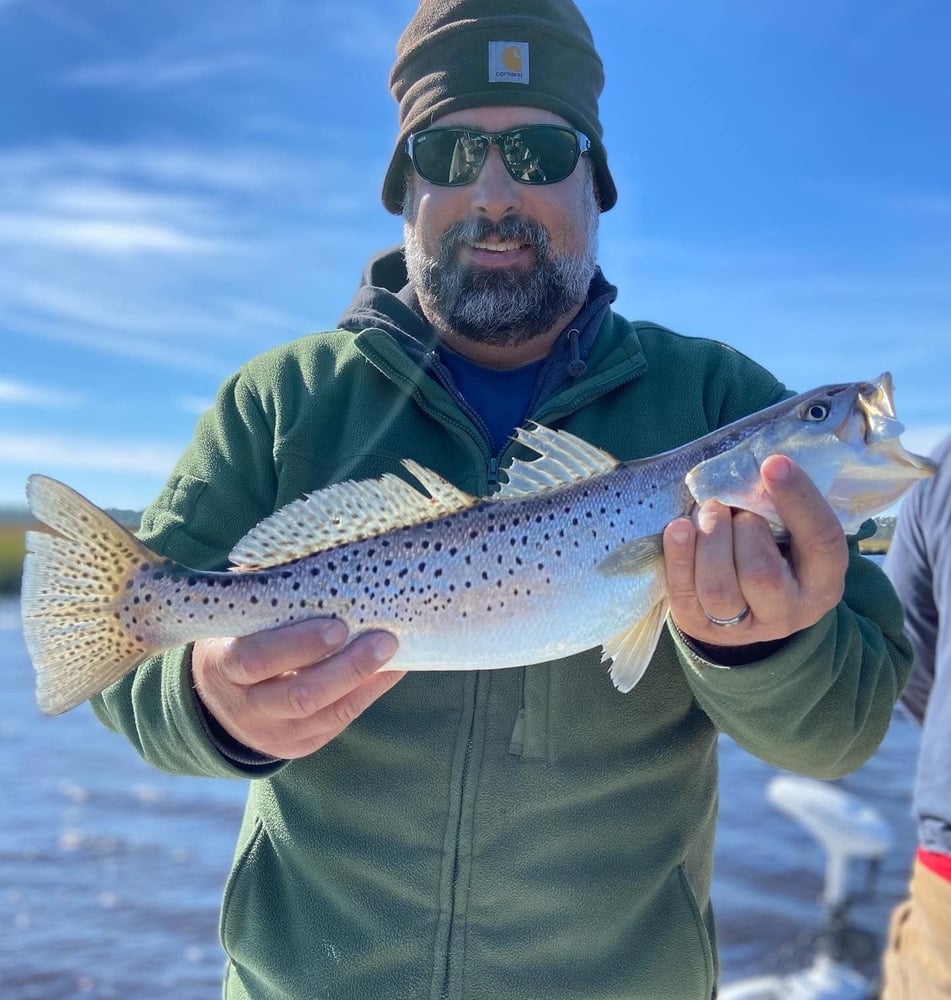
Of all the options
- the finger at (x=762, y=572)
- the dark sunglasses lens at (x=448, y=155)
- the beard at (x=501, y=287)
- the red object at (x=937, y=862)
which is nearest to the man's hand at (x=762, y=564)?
the finger at (x=762, y=572)

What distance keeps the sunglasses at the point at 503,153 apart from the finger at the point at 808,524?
1.91 m

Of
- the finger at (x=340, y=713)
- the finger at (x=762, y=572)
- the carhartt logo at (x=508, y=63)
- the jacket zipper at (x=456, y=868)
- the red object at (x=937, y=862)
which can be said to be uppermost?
the carhartt logo at (x=508, y=63)

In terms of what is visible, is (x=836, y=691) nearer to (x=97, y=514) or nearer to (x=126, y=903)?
(x=97, y=514)

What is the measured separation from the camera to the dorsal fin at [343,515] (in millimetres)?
3148

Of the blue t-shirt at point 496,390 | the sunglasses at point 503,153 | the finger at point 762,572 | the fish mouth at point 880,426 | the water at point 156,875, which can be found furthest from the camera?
the water at point 156,875

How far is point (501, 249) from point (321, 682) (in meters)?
2.13

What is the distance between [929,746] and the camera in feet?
15.4

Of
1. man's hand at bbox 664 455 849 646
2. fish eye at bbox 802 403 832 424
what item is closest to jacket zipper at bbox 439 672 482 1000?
man's hand at bbox 664 455 849 646

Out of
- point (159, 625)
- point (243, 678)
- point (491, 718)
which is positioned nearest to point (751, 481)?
point (491, 718)

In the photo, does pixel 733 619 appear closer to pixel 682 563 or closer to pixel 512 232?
pixel 682 563

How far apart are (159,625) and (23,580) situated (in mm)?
496

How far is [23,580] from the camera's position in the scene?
10.2 ft

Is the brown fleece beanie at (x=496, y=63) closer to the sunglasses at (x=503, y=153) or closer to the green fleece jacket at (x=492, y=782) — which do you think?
the sunglasses at (x=503, y=153)

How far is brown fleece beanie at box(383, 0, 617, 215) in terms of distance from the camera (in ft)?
13.4
